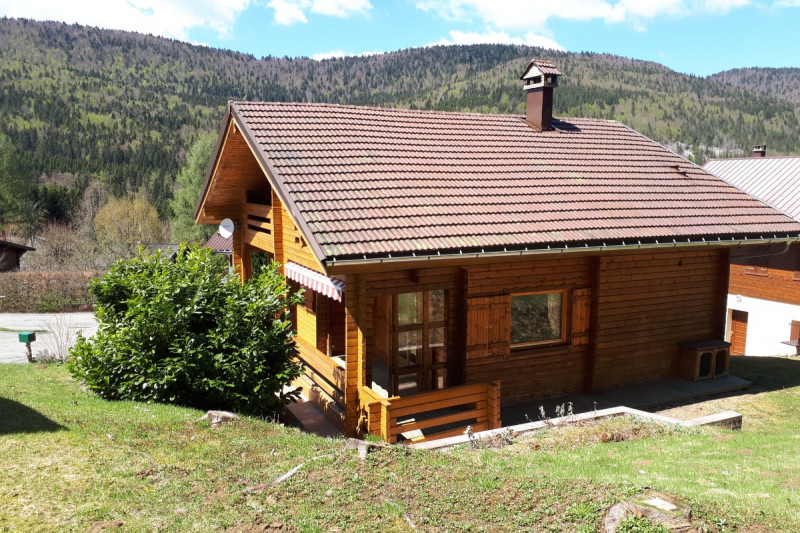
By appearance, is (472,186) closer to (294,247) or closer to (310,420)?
(294,247)

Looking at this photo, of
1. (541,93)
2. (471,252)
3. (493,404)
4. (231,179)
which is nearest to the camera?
(471,252)

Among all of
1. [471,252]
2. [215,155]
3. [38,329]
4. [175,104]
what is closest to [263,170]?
[215,155]

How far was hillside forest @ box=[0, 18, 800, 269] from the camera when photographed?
56.3 metres

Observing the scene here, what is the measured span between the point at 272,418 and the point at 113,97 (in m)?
128

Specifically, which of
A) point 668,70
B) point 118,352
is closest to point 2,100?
point 118,352

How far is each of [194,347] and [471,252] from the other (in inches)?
161

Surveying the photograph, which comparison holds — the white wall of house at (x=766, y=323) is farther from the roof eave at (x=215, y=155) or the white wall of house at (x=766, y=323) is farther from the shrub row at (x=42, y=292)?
the shrub row at (x=42, y=292)

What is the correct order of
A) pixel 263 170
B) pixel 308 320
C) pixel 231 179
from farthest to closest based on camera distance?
pixel 231 179 → pixel 308 320 → pixel 263 170

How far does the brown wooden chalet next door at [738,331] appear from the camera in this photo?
22.9m

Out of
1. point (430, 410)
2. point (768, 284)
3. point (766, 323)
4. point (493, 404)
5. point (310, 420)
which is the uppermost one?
point (493, 404)

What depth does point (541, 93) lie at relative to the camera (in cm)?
1337

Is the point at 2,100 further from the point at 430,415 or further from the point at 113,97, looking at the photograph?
the point at 430,415

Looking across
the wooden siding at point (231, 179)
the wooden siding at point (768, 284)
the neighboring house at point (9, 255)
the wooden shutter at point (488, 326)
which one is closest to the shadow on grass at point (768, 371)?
Result: the wooden shutter at point (488, 326)

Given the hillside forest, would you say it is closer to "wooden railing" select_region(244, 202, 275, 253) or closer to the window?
"wooden railing" select_region(244, 202, 275, 253)
